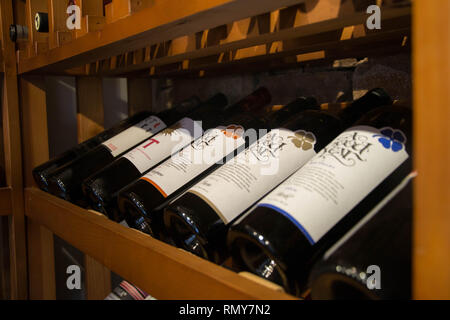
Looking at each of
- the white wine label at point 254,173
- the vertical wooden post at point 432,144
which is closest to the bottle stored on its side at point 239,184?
the white wine label at point 254,173

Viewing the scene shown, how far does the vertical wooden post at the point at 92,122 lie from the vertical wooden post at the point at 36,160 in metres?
0.10

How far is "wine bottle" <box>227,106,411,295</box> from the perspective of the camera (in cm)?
36

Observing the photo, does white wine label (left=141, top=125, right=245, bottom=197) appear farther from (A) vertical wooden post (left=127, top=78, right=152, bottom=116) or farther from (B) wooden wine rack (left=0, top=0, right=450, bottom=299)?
(A) vertical wooden post (left=127, top=78, right=152, bottom=116)

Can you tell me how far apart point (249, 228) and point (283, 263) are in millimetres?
49

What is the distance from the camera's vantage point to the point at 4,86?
3.28 ft

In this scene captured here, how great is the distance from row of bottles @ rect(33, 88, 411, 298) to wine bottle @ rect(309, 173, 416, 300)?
0.04m

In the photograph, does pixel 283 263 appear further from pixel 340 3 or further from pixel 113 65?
pixel 113 65

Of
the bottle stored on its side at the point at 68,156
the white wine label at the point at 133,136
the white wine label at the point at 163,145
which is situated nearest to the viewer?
the white wine label at the point at 163,145

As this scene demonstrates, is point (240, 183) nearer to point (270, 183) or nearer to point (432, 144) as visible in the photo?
point (270, 183)

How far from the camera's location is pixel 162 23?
41cm

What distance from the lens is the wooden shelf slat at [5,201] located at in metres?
1.00

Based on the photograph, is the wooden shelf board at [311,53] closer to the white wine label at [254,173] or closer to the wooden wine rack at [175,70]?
the wooden wine rack at [175,70]

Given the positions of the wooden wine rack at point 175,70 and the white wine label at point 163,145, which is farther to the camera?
the white wine label at point 163,145

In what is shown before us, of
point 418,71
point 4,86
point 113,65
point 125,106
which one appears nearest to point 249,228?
point 418,71
